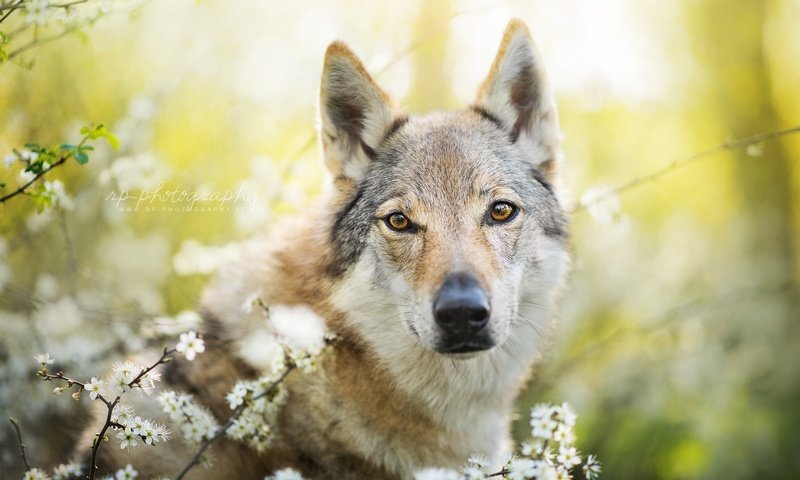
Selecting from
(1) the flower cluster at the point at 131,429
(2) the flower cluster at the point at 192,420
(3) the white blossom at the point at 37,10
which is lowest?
(1) the flower cluster at the point at 131,429

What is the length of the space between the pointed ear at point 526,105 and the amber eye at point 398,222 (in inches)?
38.6

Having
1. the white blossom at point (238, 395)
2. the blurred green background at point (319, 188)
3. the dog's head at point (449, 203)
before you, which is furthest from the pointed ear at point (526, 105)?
the white blossom at point (238, 395)

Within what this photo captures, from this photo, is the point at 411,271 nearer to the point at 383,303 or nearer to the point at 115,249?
the point at 383,303

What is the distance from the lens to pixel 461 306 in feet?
9.52

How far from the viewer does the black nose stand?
9.55 feet

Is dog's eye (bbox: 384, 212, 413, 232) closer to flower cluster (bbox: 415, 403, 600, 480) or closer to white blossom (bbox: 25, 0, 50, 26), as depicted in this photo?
flower cluster (bbox: 415, 403, 600, 480)

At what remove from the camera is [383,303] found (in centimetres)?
347

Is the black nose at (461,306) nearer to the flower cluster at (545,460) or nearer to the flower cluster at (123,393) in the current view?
the flower cluster at (545,460)

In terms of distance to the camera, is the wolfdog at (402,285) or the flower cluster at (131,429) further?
the wolfdog at (402,285)

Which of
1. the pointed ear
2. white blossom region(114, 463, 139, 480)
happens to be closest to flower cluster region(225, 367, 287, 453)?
white blossom region(114, 463, 139, 480)

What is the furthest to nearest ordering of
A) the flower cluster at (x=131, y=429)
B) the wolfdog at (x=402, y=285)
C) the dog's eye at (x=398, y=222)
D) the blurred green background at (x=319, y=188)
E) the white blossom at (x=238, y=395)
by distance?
the blurred green background at (x=319, y=188)
the dog's eye at (x=398, y=222)
the wolfdog at (x=402, y=285)
the white blossom at (x=238, y=395)
the flower cluster at (x=131, y=429)

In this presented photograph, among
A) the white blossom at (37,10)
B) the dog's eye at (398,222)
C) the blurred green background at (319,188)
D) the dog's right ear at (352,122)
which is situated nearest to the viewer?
the white blossom at (37,10)

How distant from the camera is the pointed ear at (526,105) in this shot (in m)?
3.86

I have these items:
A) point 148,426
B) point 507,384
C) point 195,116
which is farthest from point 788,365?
point 195,116
